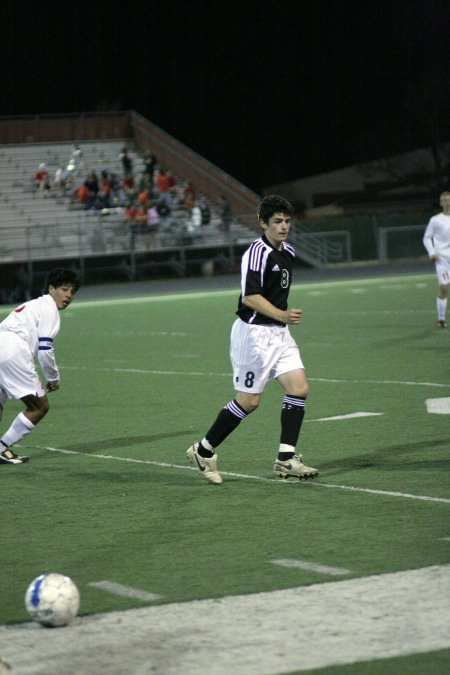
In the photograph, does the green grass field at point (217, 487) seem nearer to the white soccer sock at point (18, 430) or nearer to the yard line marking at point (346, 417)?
the yard line marking at point (346, 417)

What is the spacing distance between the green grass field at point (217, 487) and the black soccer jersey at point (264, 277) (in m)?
1.16

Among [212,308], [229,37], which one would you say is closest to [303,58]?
[229,37]

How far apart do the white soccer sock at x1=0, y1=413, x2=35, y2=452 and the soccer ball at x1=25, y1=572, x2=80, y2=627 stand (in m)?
4.34

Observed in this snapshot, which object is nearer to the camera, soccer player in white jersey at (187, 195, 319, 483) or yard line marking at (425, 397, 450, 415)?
soccer player in white jersey at (187, 195, 319, 483)

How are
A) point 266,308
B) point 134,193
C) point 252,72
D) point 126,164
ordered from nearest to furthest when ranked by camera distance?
point 266,308, point 134,193, point 126,164, point 252,72

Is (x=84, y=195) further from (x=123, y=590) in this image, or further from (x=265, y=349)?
(x=123, y=590)

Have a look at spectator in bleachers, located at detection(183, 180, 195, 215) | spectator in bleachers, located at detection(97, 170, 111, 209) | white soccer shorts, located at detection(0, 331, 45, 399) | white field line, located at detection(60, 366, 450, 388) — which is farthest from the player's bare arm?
spectator in bleachers, located at detection(183, 180, 195, 215)

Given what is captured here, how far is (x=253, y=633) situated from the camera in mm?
5066

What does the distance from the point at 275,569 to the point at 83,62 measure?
4509cm

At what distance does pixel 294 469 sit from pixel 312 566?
2.34 m

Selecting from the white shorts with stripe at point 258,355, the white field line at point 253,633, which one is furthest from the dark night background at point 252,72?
the white field line at point 253,633

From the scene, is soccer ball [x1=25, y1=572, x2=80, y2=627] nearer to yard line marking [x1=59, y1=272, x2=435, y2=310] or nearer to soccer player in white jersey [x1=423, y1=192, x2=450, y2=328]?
soccer player in white jersey [x1=423, y1=192, x2=450, y2=328]

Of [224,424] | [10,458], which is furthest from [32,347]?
[224,424]

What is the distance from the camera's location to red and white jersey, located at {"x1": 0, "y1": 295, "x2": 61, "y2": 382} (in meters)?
9.43
